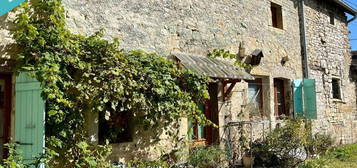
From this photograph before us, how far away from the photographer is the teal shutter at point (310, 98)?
30.1ft

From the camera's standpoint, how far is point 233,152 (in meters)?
7.10

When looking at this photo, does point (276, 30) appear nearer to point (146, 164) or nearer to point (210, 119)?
point (210, 119)

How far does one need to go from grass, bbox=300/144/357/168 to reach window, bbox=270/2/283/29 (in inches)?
151

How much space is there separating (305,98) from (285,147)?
3.21m

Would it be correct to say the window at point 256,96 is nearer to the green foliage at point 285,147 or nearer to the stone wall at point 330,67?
the green foliage at point 285,147

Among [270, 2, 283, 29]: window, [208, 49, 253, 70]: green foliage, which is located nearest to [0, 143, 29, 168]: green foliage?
[208, 49, 253, 70]: green foliage

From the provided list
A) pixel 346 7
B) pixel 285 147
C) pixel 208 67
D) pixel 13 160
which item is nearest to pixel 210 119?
pixel 208 67

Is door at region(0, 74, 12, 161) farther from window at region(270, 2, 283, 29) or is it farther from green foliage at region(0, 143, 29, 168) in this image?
window at region(270, 2, 283, 29)

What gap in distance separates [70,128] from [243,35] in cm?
502

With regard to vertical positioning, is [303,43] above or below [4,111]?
above

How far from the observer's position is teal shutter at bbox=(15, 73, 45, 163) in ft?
13.0

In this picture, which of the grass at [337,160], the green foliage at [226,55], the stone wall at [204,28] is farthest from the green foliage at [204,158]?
the green foliage at [226,55]

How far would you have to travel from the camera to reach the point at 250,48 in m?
8.11

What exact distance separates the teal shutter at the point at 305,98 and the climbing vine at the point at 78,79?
5238 mm
